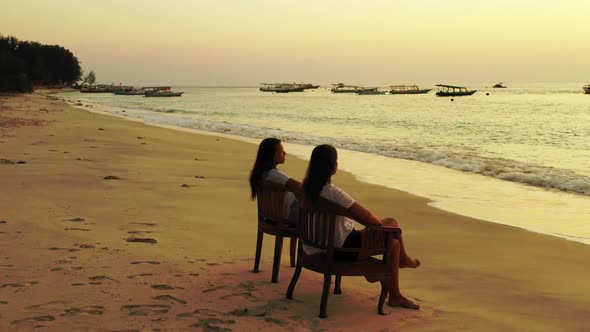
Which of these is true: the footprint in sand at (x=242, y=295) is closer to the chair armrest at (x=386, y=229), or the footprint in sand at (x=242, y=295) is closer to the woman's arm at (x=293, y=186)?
the woman's arm at (x=293, y=186)

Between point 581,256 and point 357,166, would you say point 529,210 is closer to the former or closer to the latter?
point 581,256

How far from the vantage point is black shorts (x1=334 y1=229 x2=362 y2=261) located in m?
4.84

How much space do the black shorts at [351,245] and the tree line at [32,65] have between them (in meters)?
82.0

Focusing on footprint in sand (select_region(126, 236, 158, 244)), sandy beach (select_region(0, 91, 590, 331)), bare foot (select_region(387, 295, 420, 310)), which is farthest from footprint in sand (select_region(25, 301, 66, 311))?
bare foot (select_region(387, 295, 420, 310))

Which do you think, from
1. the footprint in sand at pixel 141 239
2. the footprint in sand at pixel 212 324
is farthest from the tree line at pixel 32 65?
the footprint in sand at pixel 212 324

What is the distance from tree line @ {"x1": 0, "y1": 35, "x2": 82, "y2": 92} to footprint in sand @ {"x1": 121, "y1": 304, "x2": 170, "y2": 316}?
81263 millimetres

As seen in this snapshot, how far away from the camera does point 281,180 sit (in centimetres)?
549

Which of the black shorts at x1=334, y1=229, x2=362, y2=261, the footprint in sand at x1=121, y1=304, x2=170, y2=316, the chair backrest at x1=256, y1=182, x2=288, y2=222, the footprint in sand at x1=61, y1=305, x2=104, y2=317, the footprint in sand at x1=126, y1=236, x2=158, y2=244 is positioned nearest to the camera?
the footprint in sand at x1=61, y1=305, x2=104, y2=317

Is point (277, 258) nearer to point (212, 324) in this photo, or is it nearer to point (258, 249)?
point (258, 249)

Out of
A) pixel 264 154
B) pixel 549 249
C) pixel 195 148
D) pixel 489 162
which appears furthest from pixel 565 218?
pixel 195 148

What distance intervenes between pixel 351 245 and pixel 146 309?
1849 mm

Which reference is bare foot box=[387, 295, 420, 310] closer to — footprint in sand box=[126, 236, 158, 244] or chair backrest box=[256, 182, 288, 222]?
chair backrest box=[256, 182, 288, 222]

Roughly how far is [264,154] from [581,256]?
4.62 m

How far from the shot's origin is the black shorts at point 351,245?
15.9 ft
